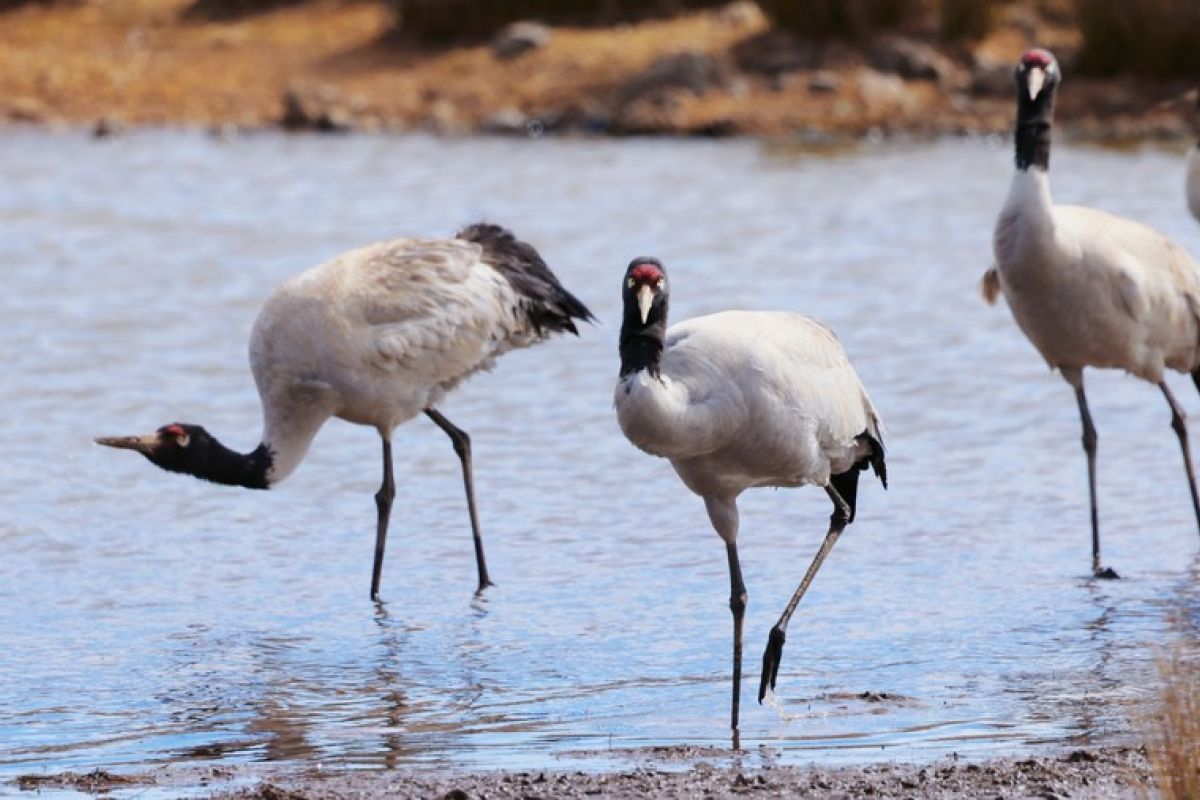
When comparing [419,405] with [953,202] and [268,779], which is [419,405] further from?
[953,202]

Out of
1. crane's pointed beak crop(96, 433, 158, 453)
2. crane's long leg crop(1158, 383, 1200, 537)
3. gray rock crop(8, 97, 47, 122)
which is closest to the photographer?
crane's pointed beak crop(96, 433, 158, 453)

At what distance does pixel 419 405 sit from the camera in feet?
27.5

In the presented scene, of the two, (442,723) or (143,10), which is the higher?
(143,10)

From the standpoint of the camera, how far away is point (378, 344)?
26.4ft

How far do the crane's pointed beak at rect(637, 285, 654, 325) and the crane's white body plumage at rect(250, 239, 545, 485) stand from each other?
2.53 metres

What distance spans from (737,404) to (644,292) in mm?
602

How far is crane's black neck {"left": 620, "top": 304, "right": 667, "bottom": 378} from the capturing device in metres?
5.63

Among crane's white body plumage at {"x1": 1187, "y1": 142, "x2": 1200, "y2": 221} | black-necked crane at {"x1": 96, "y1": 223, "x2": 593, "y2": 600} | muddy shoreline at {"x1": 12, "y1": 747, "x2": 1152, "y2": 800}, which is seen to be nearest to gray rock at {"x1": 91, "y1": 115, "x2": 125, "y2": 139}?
black-necked crane at {"x1": 96, "y1": 223, "x2": 593, "y2": 600}

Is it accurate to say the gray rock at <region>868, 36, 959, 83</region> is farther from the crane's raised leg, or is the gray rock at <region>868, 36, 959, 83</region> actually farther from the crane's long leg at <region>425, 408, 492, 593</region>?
the crane's long leg at <region>425, 408, 492, 593</region>

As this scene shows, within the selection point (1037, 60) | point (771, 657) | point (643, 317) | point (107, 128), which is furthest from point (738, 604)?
point (107, 128)

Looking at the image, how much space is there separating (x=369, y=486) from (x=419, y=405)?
1.33 meters

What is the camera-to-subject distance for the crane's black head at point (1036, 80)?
794 centimetres

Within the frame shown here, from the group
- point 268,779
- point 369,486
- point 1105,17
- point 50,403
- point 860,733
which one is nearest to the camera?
point 268,779

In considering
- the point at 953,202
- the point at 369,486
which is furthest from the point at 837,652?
the point at 953,202
